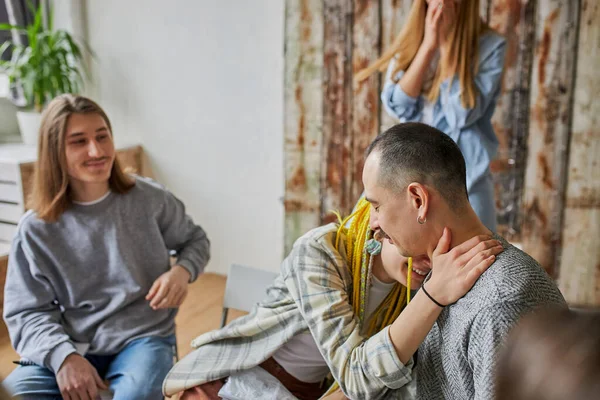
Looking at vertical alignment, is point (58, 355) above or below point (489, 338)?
below

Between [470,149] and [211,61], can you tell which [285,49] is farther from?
[470,149]

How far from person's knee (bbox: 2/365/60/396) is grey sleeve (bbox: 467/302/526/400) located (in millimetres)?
1182

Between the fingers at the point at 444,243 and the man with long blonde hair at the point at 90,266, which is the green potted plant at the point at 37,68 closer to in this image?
the man with long blonde hair at the point at 90,266

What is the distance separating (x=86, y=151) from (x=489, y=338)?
52.7 inches

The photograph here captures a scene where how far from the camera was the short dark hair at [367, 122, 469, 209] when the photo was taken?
43.6 inches

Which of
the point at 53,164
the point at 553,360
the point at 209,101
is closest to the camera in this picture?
the point at 553,360

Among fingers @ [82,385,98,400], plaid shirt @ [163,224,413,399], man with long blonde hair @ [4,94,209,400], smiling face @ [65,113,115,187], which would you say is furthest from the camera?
smiling face @ [65,113,115,187]

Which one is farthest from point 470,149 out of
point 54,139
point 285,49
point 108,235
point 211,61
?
point 211,61

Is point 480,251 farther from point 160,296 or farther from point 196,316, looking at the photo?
point 196,316

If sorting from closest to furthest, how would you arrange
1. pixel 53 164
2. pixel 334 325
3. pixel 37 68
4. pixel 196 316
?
1. pixel 334 325
2. pixel 53 164
3. pixel 196 316
4. pixel 37 68

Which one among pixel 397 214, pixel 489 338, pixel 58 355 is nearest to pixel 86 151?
pixel 58 355

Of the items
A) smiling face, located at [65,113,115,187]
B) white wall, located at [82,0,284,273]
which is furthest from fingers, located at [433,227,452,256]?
white wall, located at [82,0,284,273]

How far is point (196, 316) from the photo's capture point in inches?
128

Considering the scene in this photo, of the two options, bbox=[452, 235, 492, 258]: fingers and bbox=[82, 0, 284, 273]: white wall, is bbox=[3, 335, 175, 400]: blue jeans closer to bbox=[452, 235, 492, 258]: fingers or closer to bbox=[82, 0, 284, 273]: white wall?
bbox=[452, 235, 492, 258]: fingers
